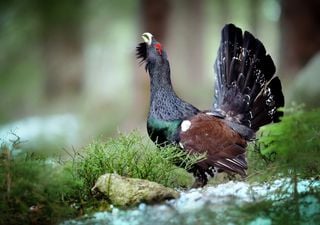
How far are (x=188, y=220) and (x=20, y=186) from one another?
0.99m

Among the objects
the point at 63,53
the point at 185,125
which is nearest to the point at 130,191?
the point at 185,125

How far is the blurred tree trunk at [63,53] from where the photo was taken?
728 inches

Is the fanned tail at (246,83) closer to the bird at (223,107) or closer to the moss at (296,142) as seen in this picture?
the bird at (223,107)

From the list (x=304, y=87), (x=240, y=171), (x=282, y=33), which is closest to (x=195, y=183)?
(x=240, y=171)

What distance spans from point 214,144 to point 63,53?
14.0 metres

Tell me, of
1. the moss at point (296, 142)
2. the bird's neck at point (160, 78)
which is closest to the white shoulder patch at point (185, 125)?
the bird's neck at point (160, 78)

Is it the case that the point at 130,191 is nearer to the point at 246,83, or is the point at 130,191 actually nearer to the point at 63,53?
the point at 246,83

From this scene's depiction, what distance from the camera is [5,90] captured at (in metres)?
19.6

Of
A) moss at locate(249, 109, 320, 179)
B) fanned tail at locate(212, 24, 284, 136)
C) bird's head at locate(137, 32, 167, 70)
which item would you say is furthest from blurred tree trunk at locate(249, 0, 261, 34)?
moss at locate(249, 109, 320, 179)

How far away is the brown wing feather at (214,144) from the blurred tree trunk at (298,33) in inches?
246

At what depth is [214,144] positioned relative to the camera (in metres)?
5.26

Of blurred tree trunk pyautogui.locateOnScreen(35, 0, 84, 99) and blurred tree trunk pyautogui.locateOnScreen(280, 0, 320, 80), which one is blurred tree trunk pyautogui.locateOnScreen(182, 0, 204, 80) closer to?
blurred tree trunk pyautogui.locateOnScreen(35, 0, 84, 99)

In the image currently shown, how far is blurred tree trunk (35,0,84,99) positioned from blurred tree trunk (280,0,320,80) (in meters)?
7.80

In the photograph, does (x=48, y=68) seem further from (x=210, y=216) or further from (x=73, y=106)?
(x=210, y=216)
